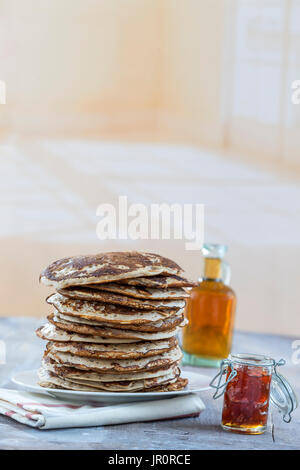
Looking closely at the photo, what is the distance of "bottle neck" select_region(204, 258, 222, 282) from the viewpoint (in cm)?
160

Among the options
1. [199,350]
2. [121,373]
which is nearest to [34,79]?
[199,350]

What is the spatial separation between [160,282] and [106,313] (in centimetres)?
9

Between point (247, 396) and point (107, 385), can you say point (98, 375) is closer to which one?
point (107, 385)

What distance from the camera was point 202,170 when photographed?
14.9 ft

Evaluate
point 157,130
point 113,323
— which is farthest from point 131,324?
point 157,130

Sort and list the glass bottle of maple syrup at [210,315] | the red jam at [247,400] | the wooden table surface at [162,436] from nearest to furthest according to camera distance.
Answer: the wooden table surface at [162,436], the red jam at [247,400], the glass bottle of maple syrup at [210,315]

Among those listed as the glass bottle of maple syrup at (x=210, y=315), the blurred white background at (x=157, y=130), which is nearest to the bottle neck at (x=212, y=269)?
the glass bottle of maple syrup at (x=210, y=315)

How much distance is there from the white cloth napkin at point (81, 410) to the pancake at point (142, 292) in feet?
0.48

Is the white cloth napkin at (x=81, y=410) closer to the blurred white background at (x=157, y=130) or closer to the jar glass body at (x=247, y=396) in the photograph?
the jar glass body at (x=247, y=396)

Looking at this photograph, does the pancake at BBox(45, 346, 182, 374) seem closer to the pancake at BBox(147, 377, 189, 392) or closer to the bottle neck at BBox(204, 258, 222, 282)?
the pancake at BBox(147, 377, 189, 392)

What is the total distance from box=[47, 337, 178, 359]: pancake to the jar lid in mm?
158

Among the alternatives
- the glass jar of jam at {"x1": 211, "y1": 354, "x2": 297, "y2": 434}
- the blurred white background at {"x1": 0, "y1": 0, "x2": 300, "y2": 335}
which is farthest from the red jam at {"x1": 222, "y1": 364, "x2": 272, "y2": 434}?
the blurred white background at {"x1": 0, "y1": 0, "x2": 300, "y2": 335}

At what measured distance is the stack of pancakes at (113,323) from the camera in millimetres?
1172
